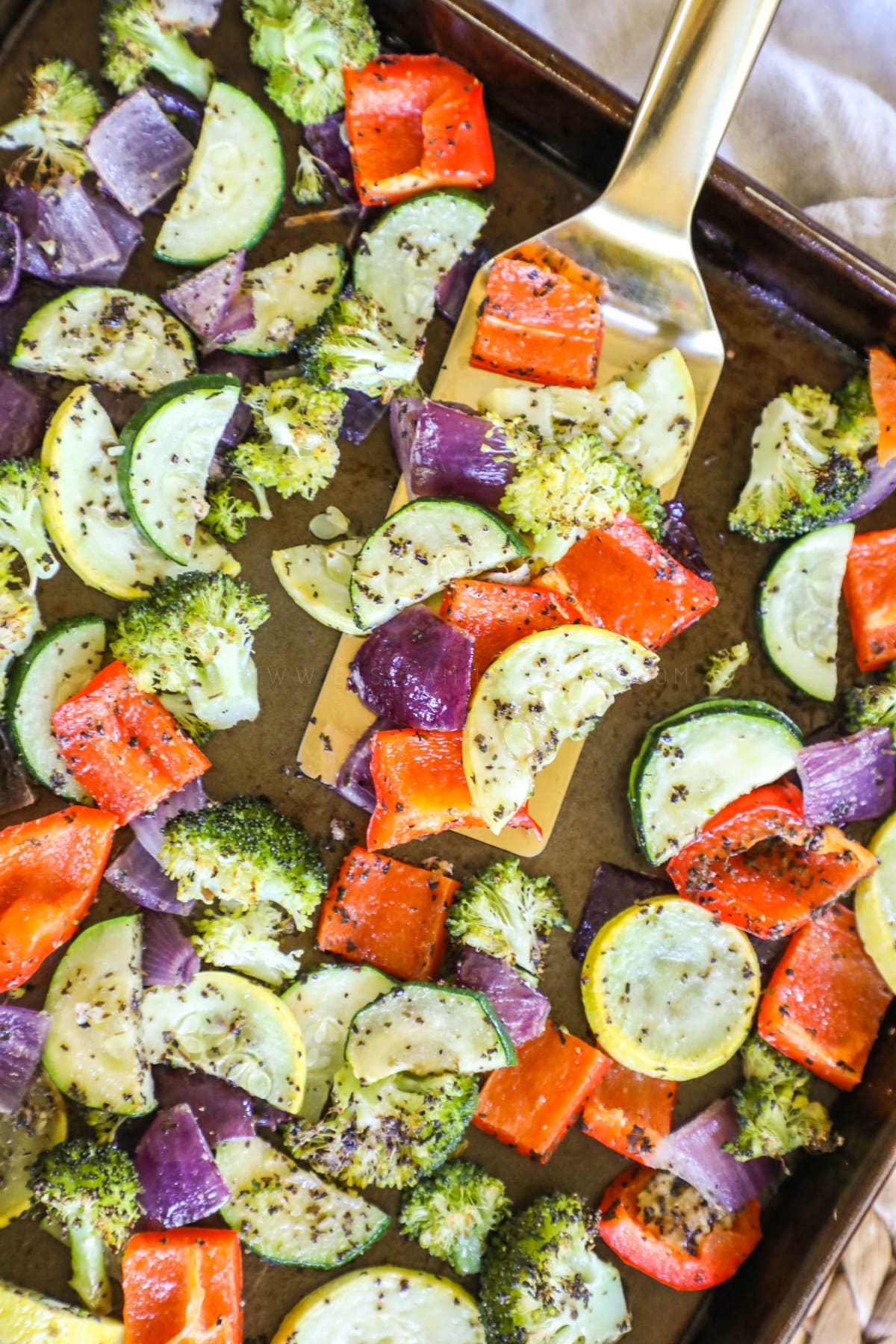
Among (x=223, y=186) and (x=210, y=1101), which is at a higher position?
(x=223, y=186)

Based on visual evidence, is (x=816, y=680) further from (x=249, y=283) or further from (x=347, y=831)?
(x=249, y=283)

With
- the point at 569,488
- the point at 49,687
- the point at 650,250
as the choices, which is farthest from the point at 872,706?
the point at 49,687

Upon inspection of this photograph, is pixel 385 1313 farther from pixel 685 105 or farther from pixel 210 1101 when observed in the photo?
pixel 685 105

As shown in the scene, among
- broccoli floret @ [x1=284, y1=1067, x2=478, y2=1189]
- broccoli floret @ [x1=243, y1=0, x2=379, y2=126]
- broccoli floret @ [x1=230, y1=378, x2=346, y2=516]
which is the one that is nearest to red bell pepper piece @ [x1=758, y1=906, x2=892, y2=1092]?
broccoli floret @ [x1=284, y1=1067, x2=478, y2=1189]

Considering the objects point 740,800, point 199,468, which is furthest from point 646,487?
point 199,468

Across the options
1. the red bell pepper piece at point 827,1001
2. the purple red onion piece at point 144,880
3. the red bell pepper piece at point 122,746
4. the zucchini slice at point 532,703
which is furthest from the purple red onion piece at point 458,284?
the red bell pepper piece at point 827,1001

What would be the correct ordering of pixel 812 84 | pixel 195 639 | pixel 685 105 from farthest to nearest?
pixel 812 84 < pixel 195 639 < pixel 685 105

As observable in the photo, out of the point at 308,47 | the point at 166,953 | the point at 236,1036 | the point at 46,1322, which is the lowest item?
the point at 46,1322
